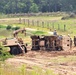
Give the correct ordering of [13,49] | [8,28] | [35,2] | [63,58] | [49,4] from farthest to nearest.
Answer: [35,2] < [49,4] < [8,28] < [13,49] < [63,58]

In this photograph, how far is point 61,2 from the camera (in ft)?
382

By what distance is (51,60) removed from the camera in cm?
2642

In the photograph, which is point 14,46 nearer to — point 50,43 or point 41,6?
point 50,43

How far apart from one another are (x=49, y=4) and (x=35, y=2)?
34.5 feet

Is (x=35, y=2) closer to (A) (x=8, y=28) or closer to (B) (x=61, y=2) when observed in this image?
(B) (x=61, y=2)

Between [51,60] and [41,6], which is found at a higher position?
[51,60]

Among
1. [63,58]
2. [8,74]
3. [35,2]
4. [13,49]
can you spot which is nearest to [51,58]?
[63,58]

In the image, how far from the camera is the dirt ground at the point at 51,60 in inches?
907

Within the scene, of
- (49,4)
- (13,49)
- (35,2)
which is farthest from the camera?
(35,2)

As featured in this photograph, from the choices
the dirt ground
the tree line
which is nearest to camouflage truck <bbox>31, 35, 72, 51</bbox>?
the dirt ground

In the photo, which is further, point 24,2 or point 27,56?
point 24,2

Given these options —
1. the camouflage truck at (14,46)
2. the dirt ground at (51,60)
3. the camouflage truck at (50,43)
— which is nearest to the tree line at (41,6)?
the camouflage truck at (50,43)

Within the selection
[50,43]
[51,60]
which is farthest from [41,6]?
[51,60]

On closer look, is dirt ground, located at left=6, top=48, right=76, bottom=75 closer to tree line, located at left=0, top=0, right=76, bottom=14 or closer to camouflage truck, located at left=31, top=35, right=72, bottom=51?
camouflage truck, located at left=31, top=35, right=72, bottom=51
